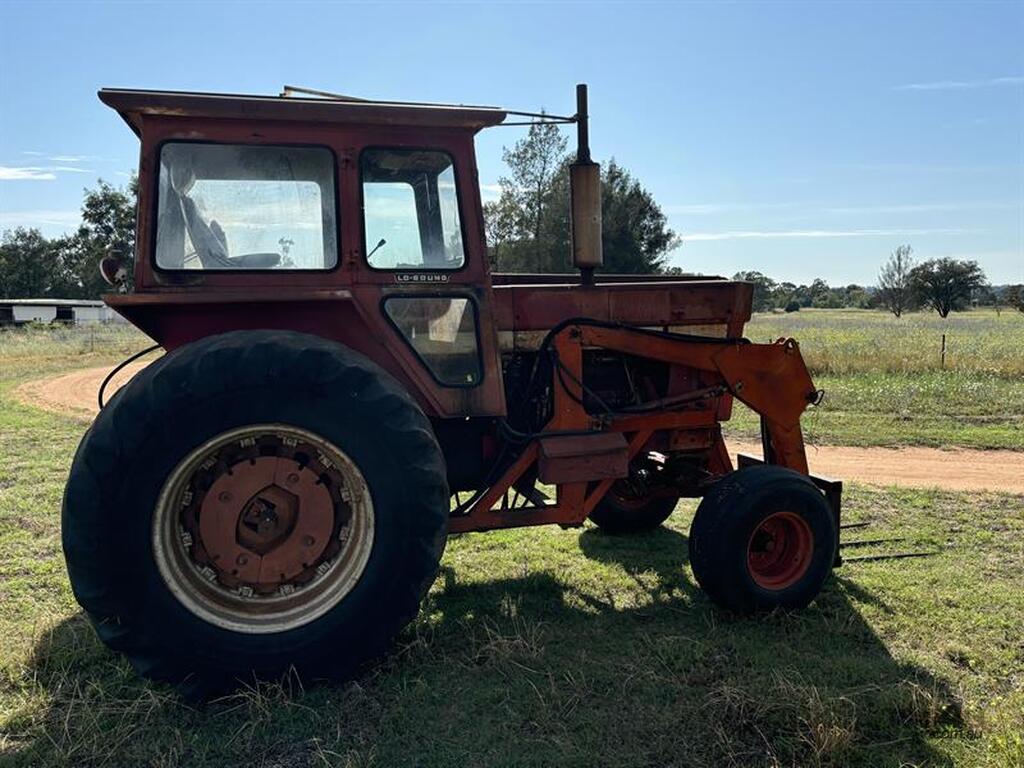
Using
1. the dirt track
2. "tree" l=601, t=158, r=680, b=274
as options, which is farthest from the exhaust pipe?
"tree" l=601, t=158, r=680, b=274

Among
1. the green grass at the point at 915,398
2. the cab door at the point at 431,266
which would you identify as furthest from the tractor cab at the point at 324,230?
the green grass at the point at 915,398

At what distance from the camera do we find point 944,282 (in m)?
60.0

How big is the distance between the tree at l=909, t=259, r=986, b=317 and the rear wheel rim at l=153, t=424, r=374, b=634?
212ft

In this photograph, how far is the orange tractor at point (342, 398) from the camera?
3146 mm

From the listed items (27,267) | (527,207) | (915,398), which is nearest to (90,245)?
(27,267)

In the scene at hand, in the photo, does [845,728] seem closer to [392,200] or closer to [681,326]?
[681,326]

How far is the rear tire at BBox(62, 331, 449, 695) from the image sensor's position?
3.07m

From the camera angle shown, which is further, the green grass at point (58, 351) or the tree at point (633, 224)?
the tree at point (633, 224)

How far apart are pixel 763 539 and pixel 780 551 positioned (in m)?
0.13

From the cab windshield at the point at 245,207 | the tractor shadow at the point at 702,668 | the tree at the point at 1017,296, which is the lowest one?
the tractor shadow at the point at 702,668

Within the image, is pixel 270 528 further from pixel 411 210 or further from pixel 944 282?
pixel 944 282

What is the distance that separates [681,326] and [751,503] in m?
1.17

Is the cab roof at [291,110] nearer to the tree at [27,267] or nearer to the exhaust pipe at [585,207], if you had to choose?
the exhaust pipe at [585,207]

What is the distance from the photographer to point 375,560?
332 centimetres
